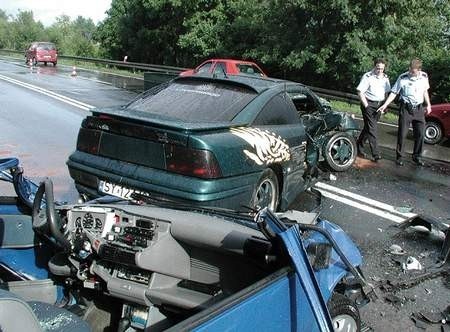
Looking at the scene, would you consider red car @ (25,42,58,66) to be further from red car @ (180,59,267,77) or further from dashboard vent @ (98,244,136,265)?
dashboard vent @ (98,244,136,265)

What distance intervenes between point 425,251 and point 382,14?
1592 centimetres

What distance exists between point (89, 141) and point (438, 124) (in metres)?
9.33

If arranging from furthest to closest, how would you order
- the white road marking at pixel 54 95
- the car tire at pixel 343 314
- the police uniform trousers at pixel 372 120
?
1. the white road marking at pixel 54 95
2. the police uniform trousers at pixel 372 120
3. the car tire at pixel 343 314

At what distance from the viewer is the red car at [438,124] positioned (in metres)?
12.0

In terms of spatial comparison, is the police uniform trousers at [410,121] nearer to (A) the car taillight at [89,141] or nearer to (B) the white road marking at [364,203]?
(B) the white road marking at [364,203]

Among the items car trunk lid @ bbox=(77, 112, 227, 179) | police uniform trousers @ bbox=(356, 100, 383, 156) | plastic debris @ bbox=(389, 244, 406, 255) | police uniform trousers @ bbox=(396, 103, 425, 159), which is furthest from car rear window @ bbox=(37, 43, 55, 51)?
plastic debris @ bbox=(389, 244, 406, 255)

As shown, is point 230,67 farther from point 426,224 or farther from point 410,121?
point 426,224

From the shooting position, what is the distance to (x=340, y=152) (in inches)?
333

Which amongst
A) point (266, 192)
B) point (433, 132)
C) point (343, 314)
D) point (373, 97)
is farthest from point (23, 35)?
point (343, 314)

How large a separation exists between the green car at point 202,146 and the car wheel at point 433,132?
6.82m

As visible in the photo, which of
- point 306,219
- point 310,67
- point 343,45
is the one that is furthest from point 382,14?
point 306,219

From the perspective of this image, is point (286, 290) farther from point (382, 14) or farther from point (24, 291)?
point (382, 14)

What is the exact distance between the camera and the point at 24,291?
10.5ft

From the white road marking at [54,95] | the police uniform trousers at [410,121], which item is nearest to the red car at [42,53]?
the white road marking at [54,95]
